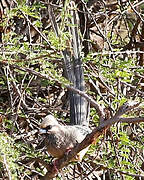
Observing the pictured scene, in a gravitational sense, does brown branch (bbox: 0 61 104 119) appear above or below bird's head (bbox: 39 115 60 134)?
above

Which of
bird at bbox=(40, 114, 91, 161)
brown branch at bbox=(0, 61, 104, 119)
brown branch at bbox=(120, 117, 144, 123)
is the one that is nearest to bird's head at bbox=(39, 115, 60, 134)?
bird at bbox=(40, 114, 91, 161)

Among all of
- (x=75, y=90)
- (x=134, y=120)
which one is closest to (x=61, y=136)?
(x=75, y=90)

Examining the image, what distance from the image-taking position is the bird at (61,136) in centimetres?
213

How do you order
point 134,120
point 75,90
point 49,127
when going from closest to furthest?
1. point 134,120
2. point 75,90
3. point 49,127

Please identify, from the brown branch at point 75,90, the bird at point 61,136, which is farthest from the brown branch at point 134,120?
the bird at point 61,136

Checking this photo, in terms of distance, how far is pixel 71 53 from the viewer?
83.5 inches

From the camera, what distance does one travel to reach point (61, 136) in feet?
7.14

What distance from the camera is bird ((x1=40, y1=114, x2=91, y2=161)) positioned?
2129 mm

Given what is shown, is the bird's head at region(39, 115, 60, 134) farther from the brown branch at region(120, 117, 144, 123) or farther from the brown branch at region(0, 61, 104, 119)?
the brown branch at region(120, 117, 144, 123)

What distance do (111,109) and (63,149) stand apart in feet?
1.09

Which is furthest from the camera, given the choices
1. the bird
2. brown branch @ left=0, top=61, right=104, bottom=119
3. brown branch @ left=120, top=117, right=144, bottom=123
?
the bird

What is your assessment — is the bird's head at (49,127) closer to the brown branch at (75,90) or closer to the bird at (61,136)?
the bird at (61,136)

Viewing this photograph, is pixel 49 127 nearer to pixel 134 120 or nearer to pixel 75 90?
pixel 75 90

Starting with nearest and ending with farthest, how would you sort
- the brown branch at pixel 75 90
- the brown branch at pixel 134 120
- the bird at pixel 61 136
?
1. the brown branch at pixel 134 120
2. the brown branch at pixel 75 90
3. the bird at pixel 61 136
